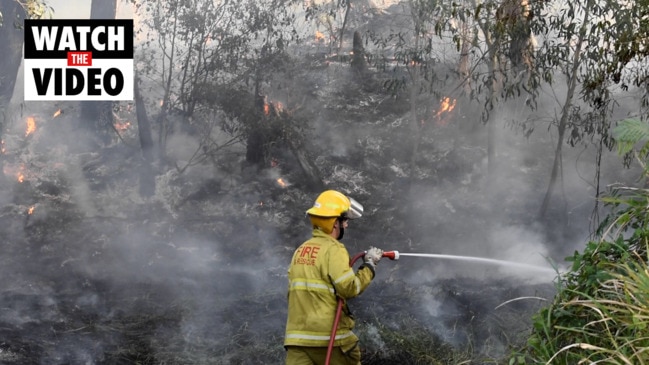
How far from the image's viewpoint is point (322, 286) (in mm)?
4859

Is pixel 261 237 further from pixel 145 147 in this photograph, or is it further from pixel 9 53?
pixel 9 53

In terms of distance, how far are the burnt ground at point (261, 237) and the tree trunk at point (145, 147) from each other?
198mm

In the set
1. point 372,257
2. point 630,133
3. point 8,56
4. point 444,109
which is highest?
point 630,133

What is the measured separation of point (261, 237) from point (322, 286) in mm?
7491

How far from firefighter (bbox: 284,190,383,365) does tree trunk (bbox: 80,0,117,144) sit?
11701 mm

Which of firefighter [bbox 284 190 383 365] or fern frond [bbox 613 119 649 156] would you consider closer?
firefighter [bbox 284 190 383 365]

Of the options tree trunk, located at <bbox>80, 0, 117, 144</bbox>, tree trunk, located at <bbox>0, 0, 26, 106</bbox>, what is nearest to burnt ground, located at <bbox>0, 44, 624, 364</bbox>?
tree trunk, located at <bbox>80, 0, 117, 144</bbox>

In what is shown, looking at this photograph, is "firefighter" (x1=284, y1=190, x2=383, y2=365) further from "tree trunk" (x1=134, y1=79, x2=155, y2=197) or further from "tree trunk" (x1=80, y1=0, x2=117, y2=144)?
"tree trunk" (x1=80, y1=0, x2=117, y2=144)

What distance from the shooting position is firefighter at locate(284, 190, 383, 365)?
482 cm

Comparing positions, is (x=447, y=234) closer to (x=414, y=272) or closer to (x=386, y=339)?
(x=414, y=272)

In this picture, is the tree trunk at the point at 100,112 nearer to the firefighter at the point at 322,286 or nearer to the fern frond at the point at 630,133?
the firefighter at the point at 322,286

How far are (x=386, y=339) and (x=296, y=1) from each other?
11092mm

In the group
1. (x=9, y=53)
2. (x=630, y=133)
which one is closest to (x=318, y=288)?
(x=630, y=133)

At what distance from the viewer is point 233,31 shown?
1495cm
